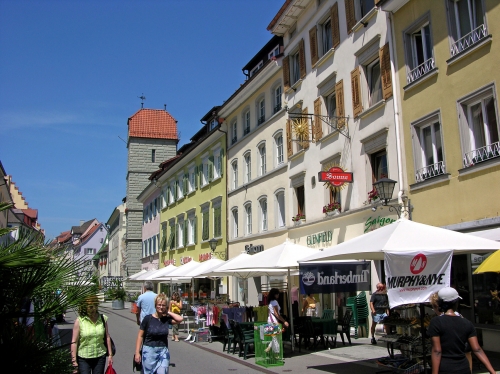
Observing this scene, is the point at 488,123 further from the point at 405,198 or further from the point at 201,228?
the point at 201,228

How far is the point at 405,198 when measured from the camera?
15281 millimetres

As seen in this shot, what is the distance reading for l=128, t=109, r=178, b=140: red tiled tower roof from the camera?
5875 centimetres

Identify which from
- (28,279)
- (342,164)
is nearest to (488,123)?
(342,164)

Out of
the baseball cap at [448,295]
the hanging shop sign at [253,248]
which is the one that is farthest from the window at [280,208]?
the baseball cap at [448,295]

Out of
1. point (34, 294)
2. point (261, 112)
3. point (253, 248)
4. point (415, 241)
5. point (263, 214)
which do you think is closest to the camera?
point (34, 294)

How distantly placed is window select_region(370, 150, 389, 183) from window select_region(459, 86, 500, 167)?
12.9 feet

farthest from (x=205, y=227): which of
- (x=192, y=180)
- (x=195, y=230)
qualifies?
(x=192, y=180)

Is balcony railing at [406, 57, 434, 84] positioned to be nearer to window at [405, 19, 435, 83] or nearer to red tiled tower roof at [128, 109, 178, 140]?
window at [405, 19, 435, 83]

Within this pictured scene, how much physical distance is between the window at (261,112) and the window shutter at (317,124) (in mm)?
5897

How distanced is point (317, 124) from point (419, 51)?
6.33m

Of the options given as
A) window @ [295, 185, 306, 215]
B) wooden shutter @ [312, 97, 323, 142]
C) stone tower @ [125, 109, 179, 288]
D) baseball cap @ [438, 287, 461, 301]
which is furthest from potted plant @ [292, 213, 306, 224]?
stone tower @ [125, 109, 179, 288]

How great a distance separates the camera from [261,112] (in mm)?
27609

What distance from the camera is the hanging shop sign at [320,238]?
65.2ft

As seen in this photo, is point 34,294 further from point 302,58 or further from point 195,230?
point 195,230
